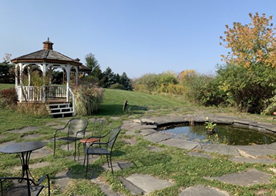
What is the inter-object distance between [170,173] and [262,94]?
950cm

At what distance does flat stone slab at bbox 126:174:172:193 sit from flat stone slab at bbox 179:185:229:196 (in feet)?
0.87

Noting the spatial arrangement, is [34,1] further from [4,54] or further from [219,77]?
[4,54]

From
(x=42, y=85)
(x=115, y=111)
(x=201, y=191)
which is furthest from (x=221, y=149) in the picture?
(x=42, y=85)

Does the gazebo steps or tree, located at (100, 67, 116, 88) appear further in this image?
tree, located at (100, 67, 116, 88)

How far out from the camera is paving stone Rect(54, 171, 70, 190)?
8.29 ft

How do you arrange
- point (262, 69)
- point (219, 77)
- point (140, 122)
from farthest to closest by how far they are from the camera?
point (219, 77)
point (262, 69)
point (140, 122)

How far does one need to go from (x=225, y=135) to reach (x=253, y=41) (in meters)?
6.45

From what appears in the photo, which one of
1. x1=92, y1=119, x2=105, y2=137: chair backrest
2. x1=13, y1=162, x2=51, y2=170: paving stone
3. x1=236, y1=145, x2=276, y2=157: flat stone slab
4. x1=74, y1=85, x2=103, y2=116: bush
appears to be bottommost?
x1=13, y1=162, x2=51, y2=170: paving stone

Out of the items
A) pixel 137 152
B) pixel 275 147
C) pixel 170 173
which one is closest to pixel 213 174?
pixel 170 173

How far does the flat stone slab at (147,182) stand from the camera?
2453mm

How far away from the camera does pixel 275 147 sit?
4.25 metres

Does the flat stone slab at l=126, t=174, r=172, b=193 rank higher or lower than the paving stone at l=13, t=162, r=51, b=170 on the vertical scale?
lower

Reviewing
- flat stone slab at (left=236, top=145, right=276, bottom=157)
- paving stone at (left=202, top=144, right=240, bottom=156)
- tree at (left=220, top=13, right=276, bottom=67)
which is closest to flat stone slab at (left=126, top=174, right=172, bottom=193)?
paving stone at (left=202, top=144, right=240, bottom=156)

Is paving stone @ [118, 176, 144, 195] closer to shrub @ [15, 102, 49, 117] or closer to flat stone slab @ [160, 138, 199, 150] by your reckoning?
flat stone slab @ [160, 138, 199, 150]
